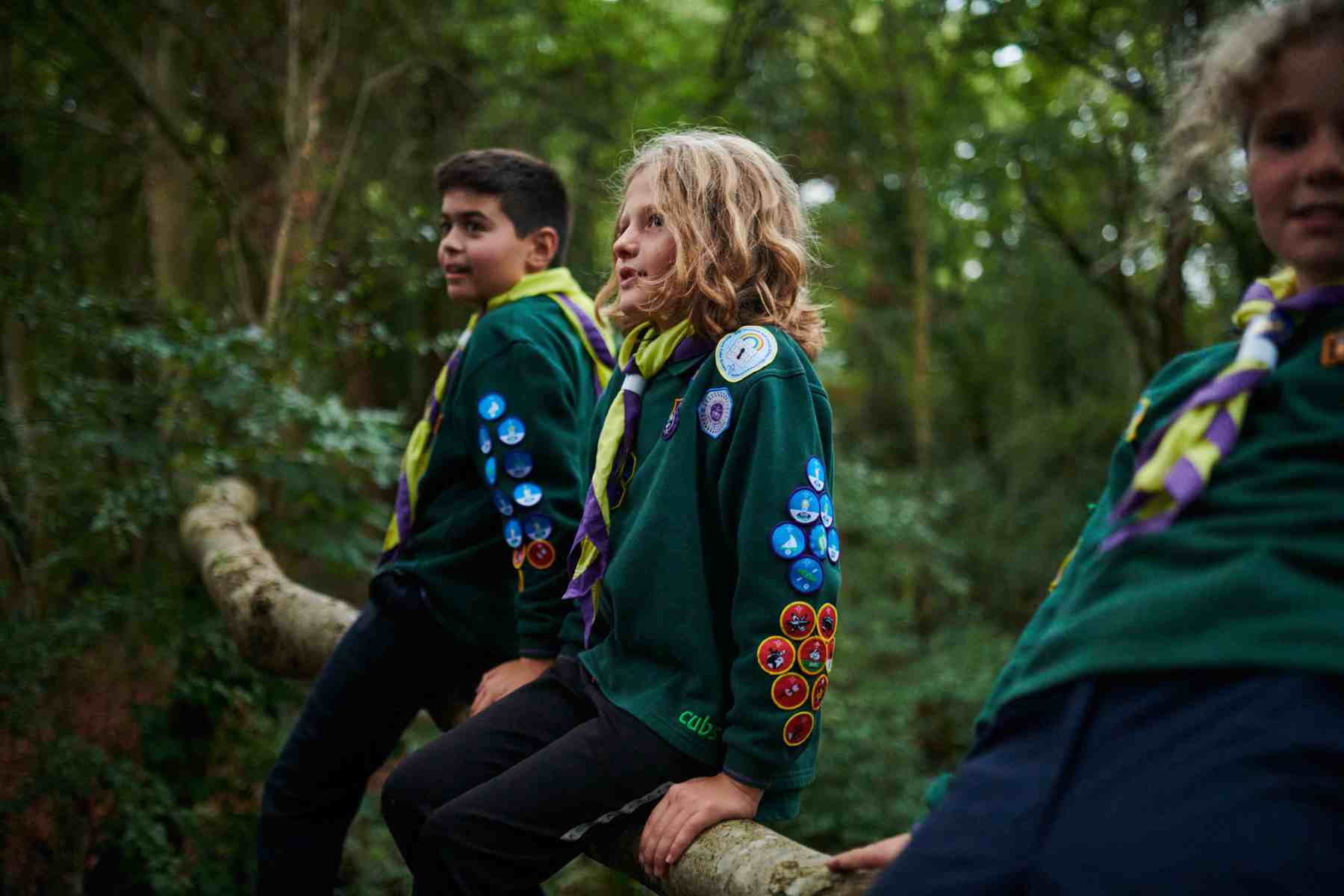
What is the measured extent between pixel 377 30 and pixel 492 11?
175cm

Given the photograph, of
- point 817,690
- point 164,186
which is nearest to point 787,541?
point 817,690

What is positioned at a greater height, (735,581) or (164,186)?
(164,186)

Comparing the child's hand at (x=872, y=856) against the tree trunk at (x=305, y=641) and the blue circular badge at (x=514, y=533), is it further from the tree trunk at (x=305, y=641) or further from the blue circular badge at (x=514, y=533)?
the blue circular badge at (x=514, y=533)

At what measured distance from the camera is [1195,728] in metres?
1.20

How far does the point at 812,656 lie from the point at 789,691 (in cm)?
7

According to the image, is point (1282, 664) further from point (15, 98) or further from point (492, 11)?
point (492, 11)

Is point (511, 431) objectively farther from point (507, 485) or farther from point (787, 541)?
point (787, 541)

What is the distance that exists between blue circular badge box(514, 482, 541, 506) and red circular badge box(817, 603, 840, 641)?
2.86 feet

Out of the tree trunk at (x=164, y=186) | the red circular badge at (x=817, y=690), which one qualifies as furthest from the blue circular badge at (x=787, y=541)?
the tree trunk at (x=164, y=186)

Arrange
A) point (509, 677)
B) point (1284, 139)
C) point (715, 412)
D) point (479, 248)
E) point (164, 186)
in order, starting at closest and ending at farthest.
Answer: point (1284, 139) < point (715, 412) < point (509, 677) < point (479, 248) < point (164, 186)

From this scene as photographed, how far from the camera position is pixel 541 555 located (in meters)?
2.51

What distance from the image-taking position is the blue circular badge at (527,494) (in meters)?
2.56

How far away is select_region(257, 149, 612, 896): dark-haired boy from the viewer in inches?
103

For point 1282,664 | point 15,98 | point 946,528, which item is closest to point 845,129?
point 946,528
